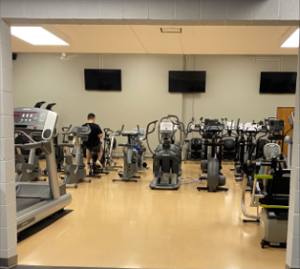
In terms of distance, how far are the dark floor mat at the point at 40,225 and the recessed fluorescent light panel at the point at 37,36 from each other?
8.48 ft

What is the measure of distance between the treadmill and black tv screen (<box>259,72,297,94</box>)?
7612mm

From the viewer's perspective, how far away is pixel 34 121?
327 cm

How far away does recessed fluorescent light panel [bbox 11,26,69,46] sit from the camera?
380 cm

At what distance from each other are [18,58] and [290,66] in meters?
9.24

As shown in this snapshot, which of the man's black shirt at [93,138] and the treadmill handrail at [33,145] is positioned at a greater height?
the treadmill handrail at [33,145]

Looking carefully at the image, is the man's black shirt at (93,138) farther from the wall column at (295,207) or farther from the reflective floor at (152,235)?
the wall column at (295,207)

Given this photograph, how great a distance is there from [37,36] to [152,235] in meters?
3.27

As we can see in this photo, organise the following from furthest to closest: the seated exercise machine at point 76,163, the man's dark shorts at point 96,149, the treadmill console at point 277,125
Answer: the man's dark shorts at point 96,149, the seated exercise machine at point 76,163, the treadmill console at point 277,125

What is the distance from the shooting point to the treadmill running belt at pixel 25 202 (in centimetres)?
359

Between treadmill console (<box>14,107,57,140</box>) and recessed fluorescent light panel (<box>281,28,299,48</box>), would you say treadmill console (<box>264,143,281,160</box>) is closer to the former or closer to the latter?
recessed fluorescent light panel (<box>281,28,299,48</box>)

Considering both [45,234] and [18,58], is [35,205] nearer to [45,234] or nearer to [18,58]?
[45,234]

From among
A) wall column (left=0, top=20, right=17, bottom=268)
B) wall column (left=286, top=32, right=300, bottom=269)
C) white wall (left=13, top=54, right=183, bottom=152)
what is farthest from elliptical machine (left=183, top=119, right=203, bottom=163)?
wall column (left=0, top=20, right=17, bottom=268)

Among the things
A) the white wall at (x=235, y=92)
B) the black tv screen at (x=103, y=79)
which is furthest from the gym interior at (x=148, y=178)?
the black tv screen at (x=103, y=79)

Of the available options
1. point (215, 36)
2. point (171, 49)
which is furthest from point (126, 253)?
point (171, 49)
